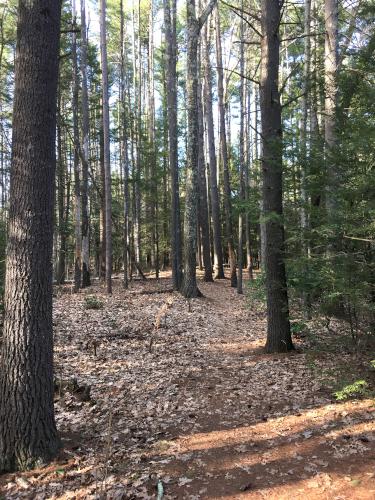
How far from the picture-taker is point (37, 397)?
13.5ft

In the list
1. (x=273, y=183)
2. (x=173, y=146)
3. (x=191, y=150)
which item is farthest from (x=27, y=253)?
(x=173, y=146)

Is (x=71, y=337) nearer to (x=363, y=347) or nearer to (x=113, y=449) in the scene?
(x=113, y=449)

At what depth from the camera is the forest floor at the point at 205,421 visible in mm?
3779

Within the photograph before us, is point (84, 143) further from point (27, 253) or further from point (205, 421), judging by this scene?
point (205, 421)

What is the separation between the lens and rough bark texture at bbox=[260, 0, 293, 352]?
713 cm

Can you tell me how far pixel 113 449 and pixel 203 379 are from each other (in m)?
2.24

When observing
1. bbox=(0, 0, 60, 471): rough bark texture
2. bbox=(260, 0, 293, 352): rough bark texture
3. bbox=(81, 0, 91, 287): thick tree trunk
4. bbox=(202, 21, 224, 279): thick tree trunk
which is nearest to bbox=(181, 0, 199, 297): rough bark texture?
bbox=(81, 0, 91, 287): thick tree trunk

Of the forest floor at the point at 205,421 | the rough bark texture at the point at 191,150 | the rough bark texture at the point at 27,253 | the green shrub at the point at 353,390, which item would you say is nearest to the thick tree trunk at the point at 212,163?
the rough bark texture at the point at 191,150

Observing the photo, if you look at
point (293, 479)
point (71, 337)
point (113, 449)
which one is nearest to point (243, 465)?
point (293, 479)

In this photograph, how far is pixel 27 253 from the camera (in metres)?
4.05

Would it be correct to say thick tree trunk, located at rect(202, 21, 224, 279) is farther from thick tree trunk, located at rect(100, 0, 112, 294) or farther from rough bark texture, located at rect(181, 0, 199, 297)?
thick tree trunk, located at rect(100, 0, 112, 294)

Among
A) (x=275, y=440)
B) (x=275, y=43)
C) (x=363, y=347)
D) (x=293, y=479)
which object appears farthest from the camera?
(x=275, y=43)

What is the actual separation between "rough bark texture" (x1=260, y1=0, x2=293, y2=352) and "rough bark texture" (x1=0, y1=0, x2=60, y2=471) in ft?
13.4

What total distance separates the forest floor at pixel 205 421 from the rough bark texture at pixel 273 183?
0.80 metres
